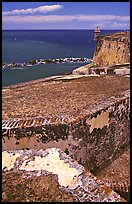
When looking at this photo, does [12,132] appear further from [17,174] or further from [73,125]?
[17,174]

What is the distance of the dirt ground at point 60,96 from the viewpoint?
Answer: 7566mm

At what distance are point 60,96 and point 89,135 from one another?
78.8 inches

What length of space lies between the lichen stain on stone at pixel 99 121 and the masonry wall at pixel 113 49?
68.1 feet

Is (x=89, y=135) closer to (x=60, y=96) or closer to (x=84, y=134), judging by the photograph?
(x=84, y=134)

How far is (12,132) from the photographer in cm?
664

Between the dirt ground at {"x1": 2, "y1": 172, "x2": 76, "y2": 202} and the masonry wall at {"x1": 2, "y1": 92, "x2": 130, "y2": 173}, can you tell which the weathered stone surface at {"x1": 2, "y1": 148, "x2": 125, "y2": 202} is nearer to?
the dirt ground at {"x1": 2, "y1": 172, "x2": 76, "y2": 202}

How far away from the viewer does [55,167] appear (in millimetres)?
4941

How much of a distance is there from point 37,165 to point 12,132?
1.82 m

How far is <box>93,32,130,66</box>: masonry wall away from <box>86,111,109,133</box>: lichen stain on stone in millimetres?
20747

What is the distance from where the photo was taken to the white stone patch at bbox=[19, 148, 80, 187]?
467 cm

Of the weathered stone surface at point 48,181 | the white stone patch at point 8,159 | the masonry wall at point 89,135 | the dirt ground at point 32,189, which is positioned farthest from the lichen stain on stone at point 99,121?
the dirt ground at point 32,189

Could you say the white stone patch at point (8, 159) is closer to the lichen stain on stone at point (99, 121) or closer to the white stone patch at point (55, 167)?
the white stone patch at point (55, 167)

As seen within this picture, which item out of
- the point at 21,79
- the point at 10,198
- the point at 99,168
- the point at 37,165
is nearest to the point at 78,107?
the point at 99,168

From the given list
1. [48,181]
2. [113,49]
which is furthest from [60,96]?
[113,49]
